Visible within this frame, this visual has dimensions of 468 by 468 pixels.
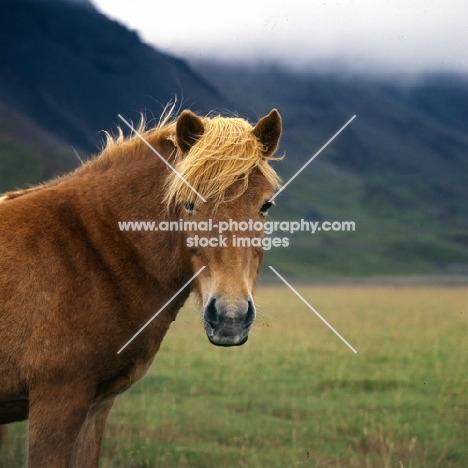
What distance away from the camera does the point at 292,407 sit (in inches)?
389

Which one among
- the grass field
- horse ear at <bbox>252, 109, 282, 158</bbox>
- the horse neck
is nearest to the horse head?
horse ear at <bbox>252, 109, 282, 158</bbox>

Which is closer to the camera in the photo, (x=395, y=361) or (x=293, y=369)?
(x=293, y=369)

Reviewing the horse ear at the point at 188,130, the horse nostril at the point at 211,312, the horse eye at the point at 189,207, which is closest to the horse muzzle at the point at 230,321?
the horse nostril at the point at 211,312

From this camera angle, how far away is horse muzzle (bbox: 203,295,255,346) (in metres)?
4.06

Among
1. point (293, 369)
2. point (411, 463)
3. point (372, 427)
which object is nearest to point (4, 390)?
point (411, 463)

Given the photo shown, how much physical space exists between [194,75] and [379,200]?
64.6 meters

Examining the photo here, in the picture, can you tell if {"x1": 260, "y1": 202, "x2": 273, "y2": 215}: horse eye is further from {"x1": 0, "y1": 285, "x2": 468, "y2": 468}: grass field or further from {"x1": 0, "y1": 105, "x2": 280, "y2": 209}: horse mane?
{"x1": 0, "y1": 285, "x2": 468, "y2": 468}: grass field

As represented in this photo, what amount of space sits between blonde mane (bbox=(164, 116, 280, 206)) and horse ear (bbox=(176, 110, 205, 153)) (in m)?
0.06

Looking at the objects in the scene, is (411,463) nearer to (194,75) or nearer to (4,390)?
(4,390)

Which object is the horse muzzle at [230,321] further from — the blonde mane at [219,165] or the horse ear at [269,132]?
the horse ear at [269,132]

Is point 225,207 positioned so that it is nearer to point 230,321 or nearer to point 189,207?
point 189,207

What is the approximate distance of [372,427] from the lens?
8.68 meters

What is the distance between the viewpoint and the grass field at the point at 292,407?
7207 millimetres

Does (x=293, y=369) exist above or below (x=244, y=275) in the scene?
below
